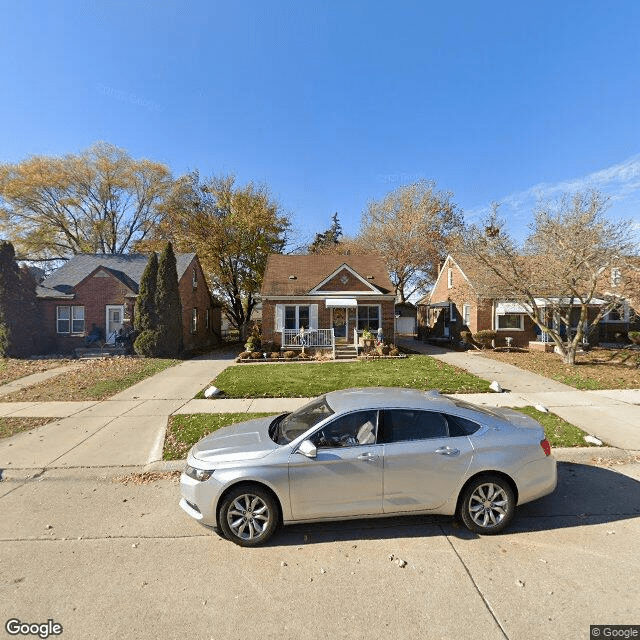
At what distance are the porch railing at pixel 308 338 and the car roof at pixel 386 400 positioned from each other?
14.7 m

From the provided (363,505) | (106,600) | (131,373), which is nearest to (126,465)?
(106,600)

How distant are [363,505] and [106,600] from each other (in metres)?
2.35

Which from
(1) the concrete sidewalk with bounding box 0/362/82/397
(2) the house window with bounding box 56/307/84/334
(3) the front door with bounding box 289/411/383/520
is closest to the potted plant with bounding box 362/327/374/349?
(1) the concrete sidewalk with bounding box 0/362/82/397

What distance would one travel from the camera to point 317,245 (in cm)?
4625

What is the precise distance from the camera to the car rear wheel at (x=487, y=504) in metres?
3.70

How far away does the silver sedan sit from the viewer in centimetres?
357

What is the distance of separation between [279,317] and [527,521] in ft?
55.5

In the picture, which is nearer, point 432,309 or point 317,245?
point 432,309

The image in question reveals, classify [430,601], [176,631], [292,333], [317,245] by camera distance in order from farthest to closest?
[317,245]
[292,333]
[430,601]
[176,631]

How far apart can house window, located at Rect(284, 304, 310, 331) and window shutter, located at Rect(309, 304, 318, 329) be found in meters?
0.22

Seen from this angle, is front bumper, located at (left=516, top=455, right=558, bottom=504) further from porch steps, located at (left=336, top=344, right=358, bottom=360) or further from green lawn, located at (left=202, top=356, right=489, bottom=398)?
porch steps, located at (left=336, top=344, right=358, bottom=360)

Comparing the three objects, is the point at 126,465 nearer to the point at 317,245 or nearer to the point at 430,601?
the point at 430,601

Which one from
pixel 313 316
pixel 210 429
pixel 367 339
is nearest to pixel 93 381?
pixel 210 429

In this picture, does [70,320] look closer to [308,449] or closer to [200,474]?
[200,474]
